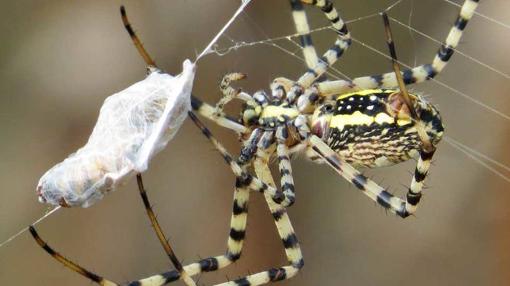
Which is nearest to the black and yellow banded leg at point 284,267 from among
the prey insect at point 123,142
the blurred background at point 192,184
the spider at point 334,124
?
the spider at point 334,124

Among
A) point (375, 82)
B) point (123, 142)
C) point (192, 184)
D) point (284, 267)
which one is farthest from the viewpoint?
point (192, 184)

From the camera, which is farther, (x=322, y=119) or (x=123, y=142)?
(x=322, y=119)

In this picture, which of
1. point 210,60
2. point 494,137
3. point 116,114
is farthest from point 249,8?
point 116,114

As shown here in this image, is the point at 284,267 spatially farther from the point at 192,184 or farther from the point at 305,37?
the point at 192,184

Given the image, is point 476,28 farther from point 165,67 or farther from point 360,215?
point 165,67

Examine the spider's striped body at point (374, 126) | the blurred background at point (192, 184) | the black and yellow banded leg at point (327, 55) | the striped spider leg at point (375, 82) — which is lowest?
the blurred background at point (192, 184)

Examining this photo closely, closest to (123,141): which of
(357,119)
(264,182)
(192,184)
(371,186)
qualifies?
(264,182)

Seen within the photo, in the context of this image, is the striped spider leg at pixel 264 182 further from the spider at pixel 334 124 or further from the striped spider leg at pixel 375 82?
the striped spider leg at pixel 375 82
